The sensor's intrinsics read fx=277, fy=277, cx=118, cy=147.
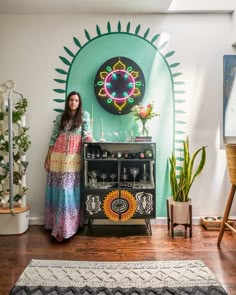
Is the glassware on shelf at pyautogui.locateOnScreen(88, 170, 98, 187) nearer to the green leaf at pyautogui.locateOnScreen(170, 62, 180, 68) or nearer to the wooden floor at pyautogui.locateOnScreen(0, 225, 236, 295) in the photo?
the wooden floor at pyautogui.locateOnScreen(0, 225, 236, 295)

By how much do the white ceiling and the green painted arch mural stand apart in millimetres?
217

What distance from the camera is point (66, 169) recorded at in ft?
10.0

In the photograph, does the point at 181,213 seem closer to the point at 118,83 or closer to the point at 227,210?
the point at 227,210

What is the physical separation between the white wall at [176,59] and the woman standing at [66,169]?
316 millimetres

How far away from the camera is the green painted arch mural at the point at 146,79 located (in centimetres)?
342

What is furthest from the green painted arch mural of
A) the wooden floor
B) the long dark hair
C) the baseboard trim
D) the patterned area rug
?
the patterned area rug

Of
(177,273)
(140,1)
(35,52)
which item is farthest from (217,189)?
(35,52)

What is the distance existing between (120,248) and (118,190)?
0.62 m

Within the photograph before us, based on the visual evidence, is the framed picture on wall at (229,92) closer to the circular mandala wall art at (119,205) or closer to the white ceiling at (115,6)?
the white ceiling at (115,6)

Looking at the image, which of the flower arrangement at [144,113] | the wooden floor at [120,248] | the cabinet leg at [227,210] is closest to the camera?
the wooden floor at [120,248]

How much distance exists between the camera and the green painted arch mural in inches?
135

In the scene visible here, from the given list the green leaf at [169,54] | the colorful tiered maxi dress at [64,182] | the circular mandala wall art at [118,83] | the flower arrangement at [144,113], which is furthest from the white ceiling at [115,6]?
the colorful tiered maxi dress at [64,182]

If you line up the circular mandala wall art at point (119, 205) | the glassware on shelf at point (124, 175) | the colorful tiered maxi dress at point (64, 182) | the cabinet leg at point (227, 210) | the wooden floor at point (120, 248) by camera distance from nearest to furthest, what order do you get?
the wooden floor at point (120, 248) → the cabinet leg at point (227, 210) → the colorful tiered maxi dress at point (64, 182) → the circular mandala wall art at point (119, 205) → the glassware on shelf at point (124, 175)

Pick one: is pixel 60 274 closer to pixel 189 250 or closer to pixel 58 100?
pixel 189 250
